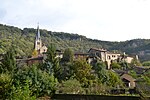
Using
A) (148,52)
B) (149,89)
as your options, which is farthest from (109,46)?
(149,89)

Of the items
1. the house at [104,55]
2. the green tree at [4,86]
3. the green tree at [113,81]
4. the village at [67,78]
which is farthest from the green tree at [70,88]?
the house at [104,55]

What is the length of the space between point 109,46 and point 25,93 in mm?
151809

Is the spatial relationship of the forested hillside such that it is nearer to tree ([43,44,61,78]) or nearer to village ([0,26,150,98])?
tree ([43,44,61,78])

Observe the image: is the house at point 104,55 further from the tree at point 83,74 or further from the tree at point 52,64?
the tree at point 83,74

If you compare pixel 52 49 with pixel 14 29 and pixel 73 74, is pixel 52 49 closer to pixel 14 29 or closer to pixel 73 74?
pixel 73 74

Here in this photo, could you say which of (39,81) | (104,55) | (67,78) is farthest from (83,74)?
(104,55)

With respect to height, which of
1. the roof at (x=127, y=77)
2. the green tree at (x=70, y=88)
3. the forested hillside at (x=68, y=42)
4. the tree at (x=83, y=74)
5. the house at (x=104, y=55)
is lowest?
the green tree at (x=70, y=88)

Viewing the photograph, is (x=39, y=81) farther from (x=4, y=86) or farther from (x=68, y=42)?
(x=68, y=42)

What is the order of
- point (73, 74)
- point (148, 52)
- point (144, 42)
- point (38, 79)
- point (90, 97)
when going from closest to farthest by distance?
1. point (90, 97)
2. point (38, 79)
3. point (73, 74)
4. point (148, 52)
5. point (144, 42)

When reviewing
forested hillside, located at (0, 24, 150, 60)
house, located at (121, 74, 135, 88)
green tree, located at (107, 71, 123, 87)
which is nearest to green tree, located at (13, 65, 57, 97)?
green tree, located at (107, 71, 123, 87)

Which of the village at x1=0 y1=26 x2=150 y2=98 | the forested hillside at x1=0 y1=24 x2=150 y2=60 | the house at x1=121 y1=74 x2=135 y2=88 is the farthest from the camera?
the forested hillside at x1=0 y1=24 x2=150 y2=60

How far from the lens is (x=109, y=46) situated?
171m

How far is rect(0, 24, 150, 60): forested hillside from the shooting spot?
13812 cm

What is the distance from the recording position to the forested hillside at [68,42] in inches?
5438
